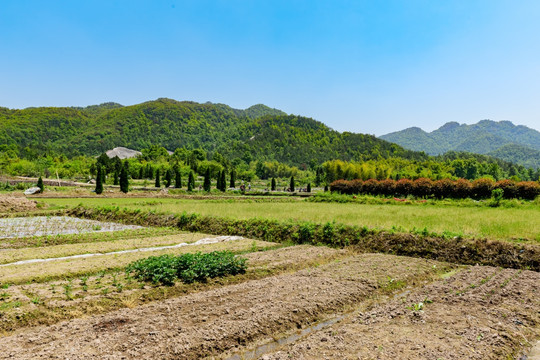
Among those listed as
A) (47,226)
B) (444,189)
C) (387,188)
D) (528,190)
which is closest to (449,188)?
(444,189)

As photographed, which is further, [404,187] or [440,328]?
[404,187]

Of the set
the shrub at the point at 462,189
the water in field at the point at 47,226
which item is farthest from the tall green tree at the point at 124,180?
the shrub at the point at 462,189

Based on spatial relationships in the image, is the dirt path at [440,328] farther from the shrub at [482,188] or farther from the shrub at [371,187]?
the shrub at [371,187]

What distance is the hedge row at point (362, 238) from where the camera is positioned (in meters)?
11.9

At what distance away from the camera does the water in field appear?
18.5 meters

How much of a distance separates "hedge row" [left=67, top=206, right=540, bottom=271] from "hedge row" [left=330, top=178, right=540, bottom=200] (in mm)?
21562

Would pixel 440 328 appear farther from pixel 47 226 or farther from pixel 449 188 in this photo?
pixel 449 188

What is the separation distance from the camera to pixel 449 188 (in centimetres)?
3369

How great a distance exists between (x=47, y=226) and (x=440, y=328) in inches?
834

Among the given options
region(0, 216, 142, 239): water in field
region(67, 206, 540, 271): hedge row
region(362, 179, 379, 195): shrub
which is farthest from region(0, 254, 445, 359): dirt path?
region(362, 179, 379, 195): shrub

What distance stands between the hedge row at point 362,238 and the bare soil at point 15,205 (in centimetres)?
937

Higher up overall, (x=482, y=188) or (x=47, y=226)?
(x=482, y=188)

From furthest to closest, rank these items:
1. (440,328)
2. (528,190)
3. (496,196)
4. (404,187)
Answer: (404,187), (496,196), (528,190), (440,328)

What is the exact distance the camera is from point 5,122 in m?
176
